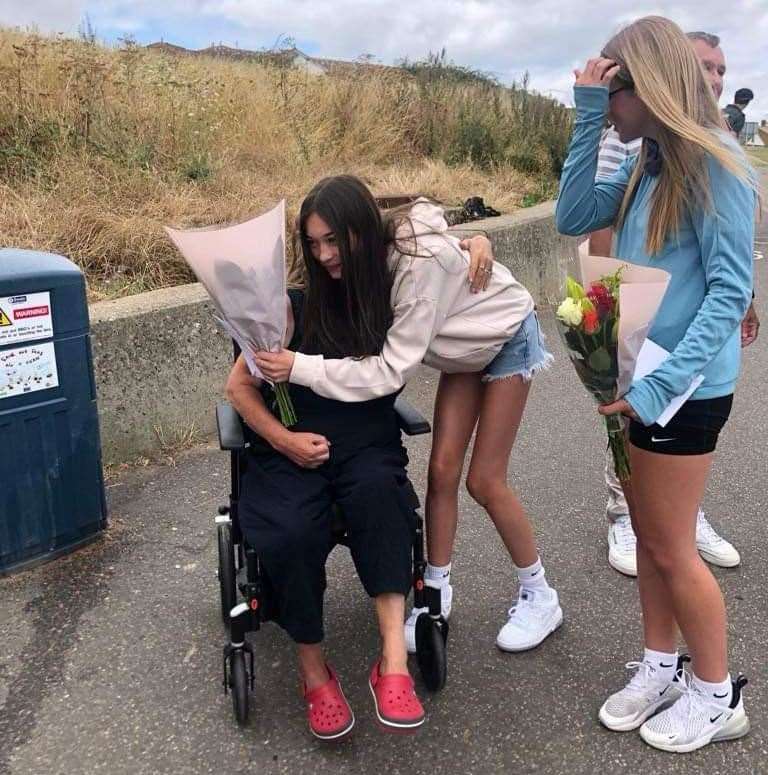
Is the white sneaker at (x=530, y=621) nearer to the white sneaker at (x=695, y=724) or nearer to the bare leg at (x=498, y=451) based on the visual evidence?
the bare leg at (x=498, y=451)

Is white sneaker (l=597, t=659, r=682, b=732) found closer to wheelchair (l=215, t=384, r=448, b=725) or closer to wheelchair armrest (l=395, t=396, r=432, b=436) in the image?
wheelchair (l=215, t=384, r=448, b=725)

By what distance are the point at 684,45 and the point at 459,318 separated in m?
0.97

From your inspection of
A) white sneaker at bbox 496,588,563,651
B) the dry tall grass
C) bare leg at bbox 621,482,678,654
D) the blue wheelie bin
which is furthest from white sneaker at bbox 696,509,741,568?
the dry tall grass

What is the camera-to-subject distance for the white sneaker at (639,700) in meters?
2.32

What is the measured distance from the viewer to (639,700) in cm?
234

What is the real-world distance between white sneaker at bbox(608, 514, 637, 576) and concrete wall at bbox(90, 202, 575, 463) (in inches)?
62.7

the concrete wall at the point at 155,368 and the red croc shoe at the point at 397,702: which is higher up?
the concrete wall at the point at 155,368

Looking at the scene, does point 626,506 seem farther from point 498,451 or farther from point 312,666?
point 312,666

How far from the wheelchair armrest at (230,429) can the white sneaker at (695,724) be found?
58.0 inches

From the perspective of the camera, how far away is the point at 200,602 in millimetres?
3021

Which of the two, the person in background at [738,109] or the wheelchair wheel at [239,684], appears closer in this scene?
the wheelchair wheel at [239,684]

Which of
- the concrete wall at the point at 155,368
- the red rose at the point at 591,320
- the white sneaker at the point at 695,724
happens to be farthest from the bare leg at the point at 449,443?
the concrete wall at the point at 155,368

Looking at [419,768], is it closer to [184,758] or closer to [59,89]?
[184,758]

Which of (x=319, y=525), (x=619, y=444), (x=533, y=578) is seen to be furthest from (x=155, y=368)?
(x=619, y=444)
